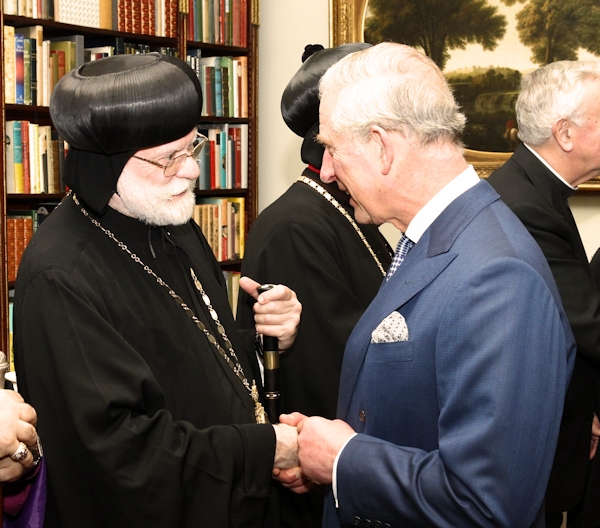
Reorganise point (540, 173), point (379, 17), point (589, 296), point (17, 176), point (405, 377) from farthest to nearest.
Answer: point (379, 17) → point (17, 176) → point (540, 173) → point (589, 296) → point (405, 377)

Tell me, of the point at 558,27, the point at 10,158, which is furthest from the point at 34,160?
the point at 558,27

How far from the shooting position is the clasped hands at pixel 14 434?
62.2 inches

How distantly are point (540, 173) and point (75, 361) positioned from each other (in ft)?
6.22

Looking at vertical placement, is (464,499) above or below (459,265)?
below

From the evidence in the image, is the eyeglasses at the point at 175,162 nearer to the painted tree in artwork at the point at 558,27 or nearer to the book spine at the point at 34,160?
the book spine at the point at 34,160

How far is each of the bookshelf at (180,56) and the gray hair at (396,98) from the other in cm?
306

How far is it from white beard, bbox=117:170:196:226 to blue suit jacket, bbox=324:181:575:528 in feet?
2.13

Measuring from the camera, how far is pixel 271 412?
2176 mm

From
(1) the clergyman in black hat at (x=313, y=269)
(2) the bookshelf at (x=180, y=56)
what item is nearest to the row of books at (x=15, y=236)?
(2) the bookshelf at (x=180, y=56)

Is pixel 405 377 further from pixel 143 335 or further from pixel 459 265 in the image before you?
pixel 143 335

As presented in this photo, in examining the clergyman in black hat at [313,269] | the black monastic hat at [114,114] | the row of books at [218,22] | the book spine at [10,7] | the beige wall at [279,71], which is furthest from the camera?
the beige wall at [279,71]

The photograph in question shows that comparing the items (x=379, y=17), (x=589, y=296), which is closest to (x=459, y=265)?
(x=589, y=296)

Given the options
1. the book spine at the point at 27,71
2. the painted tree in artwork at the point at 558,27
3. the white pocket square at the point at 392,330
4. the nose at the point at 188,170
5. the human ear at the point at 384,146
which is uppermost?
the painted tree in artwork at the point at 558,27

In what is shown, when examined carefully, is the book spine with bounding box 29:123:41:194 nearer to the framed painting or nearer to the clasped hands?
the framed painting
